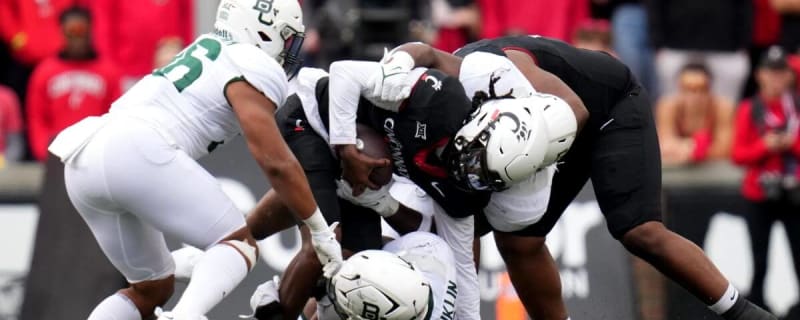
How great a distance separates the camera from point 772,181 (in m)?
10.8

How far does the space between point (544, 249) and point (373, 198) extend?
101cm

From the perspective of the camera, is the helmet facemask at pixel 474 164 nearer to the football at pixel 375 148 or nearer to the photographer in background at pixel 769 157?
the football at pixel 375 148

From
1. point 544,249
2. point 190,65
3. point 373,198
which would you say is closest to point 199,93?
point 190,65

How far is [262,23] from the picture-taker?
24.7ft

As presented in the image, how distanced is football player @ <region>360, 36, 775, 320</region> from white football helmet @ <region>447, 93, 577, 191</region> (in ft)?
0.76

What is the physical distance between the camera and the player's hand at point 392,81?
7.36 meters

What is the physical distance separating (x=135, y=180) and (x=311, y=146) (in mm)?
806

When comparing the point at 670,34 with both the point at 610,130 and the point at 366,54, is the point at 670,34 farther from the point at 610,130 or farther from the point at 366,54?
the point at 610,130

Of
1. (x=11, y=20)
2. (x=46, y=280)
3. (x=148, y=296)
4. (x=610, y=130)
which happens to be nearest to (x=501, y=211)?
(x=610, y=130)

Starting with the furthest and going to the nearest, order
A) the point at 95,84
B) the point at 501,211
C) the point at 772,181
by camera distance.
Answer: the point at 95,84, the point at 772,181, the point at 501,211

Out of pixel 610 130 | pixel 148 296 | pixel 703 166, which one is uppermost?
pixel 610 130

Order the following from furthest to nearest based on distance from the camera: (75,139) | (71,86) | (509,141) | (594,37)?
1. (71,86)
2. (594,37)
3. (75,139)
4. (509,141)

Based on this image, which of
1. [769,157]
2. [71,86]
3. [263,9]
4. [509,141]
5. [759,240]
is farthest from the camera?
[71,86]

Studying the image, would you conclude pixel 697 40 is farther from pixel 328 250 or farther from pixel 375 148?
pixel 328 250
